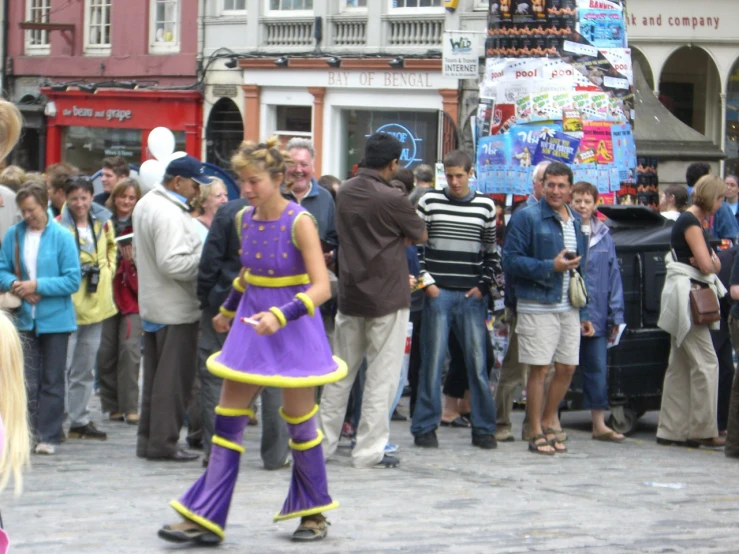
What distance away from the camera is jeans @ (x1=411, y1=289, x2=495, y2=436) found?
9516 mm

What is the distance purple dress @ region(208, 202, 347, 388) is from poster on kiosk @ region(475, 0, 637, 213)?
5.51 metres

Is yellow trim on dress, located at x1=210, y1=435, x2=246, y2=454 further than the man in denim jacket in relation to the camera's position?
No

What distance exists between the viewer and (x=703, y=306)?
987 cm

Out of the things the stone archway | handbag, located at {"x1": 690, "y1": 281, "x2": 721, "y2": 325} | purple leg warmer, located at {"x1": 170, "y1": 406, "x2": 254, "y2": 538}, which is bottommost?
purple leg warmer, located at {"x1": 170, "y1": 406, "x2": 254, "y2": 538}

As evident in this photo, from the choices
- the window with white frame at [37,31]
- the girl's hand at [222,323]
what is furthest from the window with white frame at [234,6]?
the girl's hand at [222,323]

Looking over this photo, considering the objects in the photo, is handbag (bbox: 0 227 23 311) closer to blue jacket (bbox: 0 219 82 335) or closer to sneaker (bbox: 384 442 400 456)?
blue jacket (bbox: 0 219 82 335)

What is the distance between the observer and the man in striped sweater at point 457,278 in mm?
9500

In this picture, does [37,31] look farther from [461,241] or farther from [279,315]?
[279,315]

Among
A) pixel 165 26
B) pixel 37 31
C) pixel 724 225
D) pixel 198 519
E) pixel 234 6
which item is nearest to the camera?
pixel 198 519

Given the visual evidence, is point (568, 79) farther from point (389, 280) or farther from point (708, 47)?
point (708, 47)

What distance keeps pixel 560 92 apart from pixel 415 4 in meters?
14.0

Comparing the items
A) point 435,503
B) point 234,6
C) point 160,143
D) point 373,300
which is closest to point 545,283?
point 373,300

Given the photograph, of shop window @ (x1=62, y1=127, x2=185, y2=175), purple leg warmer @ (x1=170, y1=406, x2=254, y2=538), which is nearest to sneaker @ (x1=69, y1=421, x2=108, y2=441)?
purple leg warmer @ (x1=170, y1=406, x2=254, y2=538)

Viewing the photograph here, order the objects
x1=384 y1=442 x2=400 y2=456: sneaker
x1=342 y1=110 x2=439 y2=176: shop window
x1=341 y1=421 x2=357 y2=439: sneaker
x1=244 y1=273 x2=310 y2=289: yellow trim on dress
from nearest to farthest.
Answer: x1=244 y1=273 x2=310 y2=289: yellow trim on dress, x1=384 y1=442 x2=400 y2=456: sneaker, x1=341 y1=421 x2=357 y2=439: sneaker, x1=342 y1=110 x2=439 y2=176: shop window
